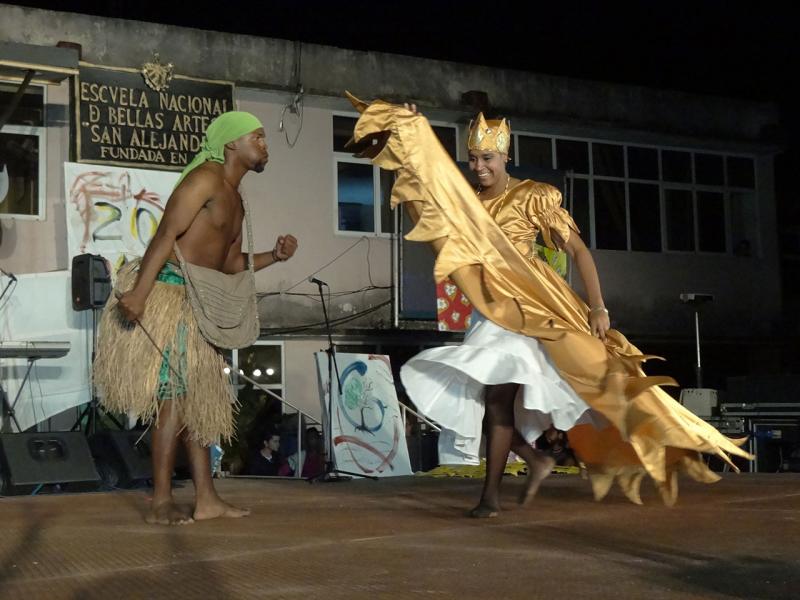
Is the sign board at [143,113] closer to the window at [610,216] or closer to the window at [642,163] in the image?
the window at [610,216]

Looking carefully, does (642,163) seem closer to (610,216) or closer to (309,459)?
(610,216)

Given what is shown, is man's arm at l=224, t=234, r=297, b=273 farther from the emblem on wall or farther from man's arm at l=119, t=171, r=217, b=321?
the emblem on wall

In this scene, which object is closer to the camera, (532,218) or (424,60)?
(532,218)

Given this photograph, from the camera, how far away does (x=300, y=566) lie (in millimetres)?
2682

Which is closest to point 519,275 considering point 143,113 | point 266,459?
point 266,459

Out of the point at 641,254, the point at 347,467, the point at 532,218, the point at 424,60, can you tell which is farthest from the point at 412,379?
the point at 641,254

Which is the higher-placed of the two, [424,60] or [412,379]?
[424,60]

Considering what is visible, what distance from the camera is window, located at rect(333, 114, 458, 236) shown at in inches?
556

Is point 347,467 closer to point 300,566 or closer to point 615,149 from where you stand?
point 300,566

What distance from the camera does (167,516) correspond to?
3.89 meters

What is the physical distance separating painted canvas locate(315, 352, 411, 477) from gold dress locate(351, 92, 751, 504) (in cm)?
474

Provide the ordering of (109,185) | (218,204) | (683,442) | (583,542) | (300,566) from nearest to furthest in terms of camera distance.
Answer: (300,566) < (583,542) < (683,442) < (218,204) < (109,185)

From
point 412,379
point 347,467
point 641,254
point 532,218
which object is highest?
point 641,254

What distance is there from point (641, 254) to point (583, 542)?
13.5 meters
